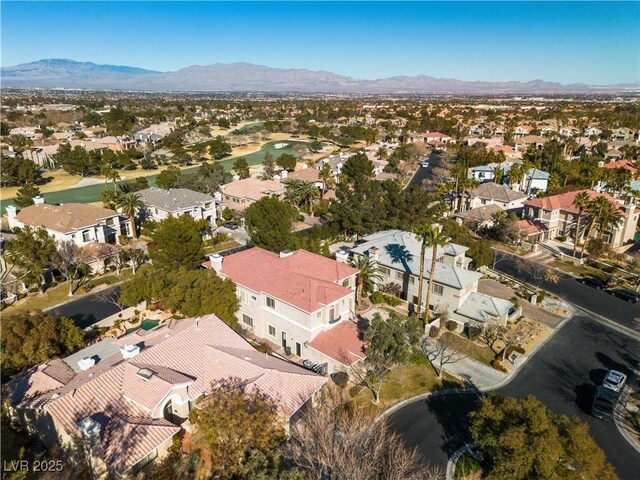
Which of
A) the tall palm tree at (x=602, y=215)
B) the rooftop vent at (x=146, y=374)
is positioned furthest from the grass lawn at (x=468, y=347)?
the tall palm tree at (x=602, y=215)

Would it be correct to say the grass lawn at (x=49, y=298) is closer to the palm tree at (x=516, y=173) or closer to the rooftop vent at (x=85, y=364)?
the rooftop vent at (x=85, y=364)

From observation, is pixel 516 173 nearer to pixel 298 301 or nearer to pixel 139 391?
pixel 298 301

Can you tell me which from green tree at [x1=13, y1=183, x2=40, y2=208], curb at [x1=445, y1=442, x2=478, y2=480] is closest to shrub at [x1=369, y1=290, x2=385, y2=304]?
curb at [x1=445, y1=442, x2=478, y2=480]

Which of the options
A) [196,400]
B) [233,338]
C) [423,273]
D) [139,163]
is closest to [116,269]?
[233,338]

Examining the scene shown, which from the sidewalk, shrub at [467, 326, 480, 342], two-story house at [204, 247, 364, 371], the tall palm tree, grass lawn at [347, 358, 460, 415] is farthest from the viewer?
the tall palm tree

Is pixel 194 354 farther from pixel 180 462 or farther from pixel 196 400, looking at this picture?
pixel 180 462

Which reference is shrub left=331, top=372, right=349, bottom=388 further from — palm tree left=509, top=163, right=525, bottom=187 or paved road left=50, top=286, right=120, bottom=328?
palm tree left=509, top=163, right=525, bottom=187

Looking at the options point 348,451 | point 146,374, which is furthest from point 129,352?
point 348,451
